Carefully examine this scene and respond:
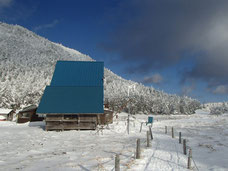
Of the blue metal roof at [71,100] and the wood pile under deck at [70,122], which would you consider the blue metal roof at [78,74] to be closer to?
the blue metal roof at [71,100]

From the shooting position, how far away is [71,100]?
23094mm

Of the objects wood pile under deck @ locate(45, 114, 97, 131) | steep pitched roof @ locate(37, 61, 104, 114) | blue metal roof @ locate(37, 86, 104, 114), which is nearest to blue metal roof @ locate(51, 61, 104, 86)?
steep pitched roof @ locate(37, 61, 104, 114)

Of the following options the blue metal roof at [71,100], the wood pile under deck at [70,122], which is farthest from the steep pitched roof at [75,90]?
the wood pile under deck at [70,122]

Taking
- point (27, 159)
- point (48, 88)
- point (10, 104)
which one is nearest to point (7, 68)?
point (10, 104)

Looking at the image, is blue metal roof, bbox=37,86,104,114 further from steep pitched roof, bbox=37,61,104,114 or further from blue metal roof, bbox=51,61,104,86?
blue metal roof, bbox=51,61,104,86

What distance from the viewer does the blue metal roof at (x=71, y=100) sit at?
71.1 feet

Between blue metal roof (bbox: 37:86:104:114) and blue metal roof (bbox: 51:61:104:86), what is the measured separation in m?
1.58

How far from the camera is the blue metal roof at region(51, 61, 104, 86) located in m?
26.4

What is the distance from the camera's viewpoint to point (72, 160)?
30.0 ft

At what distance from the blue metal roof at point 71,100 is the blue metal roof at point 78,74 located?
5.20 feet

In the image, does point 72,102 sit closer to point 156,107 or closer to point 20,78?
point 156,107

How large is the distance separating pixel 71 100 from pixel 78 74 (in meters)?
6.13

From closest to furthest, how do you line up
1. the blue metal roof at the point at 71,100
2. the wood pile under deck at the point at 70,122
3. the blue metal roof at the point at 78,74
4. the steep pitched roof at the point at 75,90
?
the blue metal roof at the point at 71,100 → the wood pile under deck at the point at 70,122 → the steep pitched roof at the point at 75,90 → the blue metal roof at the point at 78,74

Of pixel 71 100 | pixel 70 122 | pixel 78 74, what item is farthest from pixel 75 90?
pixel 70 122
